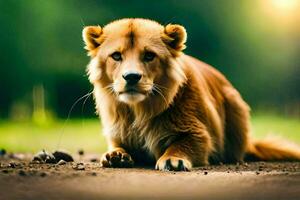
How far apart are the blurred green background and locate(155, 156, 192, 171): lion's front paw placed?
15.2 ft

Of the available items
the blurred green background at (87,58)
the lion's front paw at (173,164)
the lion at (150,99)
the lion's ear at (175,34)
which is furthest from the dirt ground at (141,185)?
the blurred green background at (87,58)

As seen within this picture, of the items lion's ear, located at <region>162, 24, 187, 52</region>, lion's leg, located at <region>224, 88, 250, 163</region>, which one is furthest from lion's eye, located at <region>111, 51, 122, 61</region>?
lion's leg, located at <region>224, 88, 250, 163</region>

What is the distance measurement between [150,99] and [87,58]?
546 cm

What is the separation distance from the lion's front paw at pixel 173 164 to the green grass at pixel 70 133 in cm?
257

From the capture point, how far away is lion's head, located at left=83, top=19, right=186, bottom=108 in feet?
14.8

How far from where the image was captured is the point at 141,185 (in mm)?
3682

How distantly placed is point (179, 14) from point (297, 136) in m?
2.28

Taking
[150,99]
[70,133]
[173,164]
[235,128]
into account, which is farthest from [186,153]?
[70,133]

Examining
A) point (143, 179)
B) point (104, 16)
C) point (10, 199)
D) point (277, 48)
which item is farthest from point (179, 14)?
point (10, 199)

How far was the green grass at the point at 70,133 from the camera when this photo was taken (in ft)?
24.8

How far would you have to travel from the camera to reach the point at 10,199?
3.30 m

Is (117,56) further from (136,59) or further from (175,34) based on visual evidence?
(175,34)

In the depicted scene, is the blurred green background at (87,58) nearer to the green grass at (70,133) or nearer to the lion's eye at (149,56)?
the green grass at (70,133)

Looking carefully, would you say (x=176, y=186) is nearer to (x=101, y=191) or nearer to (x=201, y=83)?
(x=101, y=191)
